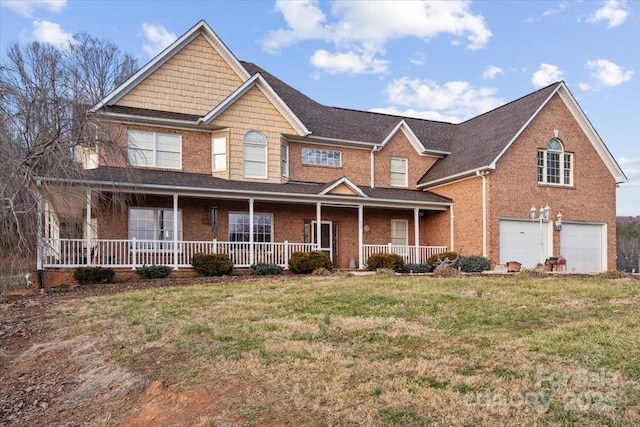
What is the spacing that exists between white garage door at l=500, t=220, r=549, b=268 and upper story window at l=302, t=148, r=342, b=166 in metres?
7.56

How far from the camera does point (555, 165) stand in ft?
75.2

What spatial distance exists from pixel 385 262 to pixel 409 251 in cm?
293

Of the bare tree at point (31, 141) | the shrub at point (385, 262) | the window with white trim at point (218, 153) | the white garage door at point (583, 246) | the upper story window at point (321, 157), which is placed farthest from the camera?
→ the upper story window at point (321, 157)

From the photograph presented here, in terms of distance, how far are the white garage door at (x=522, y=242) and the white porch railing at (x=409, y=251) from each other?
2.70 meters

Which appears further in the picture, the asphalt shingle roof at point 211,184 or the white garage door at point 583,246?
the white garage door at point 583,246

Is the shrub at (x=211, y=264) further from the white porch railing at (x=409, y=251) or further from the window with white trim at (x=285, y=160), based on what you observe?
the white porch railing at (x=409, y=251)

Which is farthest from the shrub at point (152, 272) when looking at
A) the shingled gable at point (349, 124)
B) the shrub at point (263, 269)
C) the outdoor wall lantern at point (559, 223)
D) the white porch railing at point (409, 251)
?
the outdoor wall lantern at point (559, 223)

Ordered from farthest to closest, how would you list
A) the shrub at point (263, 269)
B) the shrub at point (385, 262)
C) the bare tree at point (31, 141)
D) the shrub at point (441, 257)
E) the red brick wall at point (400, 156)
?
the red brick wall at point (400, 156), the shrub at point (441, 257), the shrub at point (385, 262), the shrub at point (263, 269), the bare tree at point (31, 141)

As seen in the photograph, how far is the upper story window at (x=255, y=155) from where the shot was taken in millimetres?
21156

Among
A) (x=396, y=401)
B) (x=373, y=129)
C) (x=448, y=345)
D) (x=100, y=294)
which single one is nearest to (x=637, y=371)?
(x=448, y=345)

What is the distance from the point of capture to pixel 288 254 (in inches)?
822

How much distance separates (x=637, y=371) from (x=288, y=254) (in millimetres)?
16263

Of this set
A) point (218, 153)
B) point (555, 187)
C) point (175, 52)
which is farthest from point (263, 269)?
point (555, 187)

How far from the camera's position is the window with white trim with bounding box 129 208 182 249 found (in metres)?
19.7
